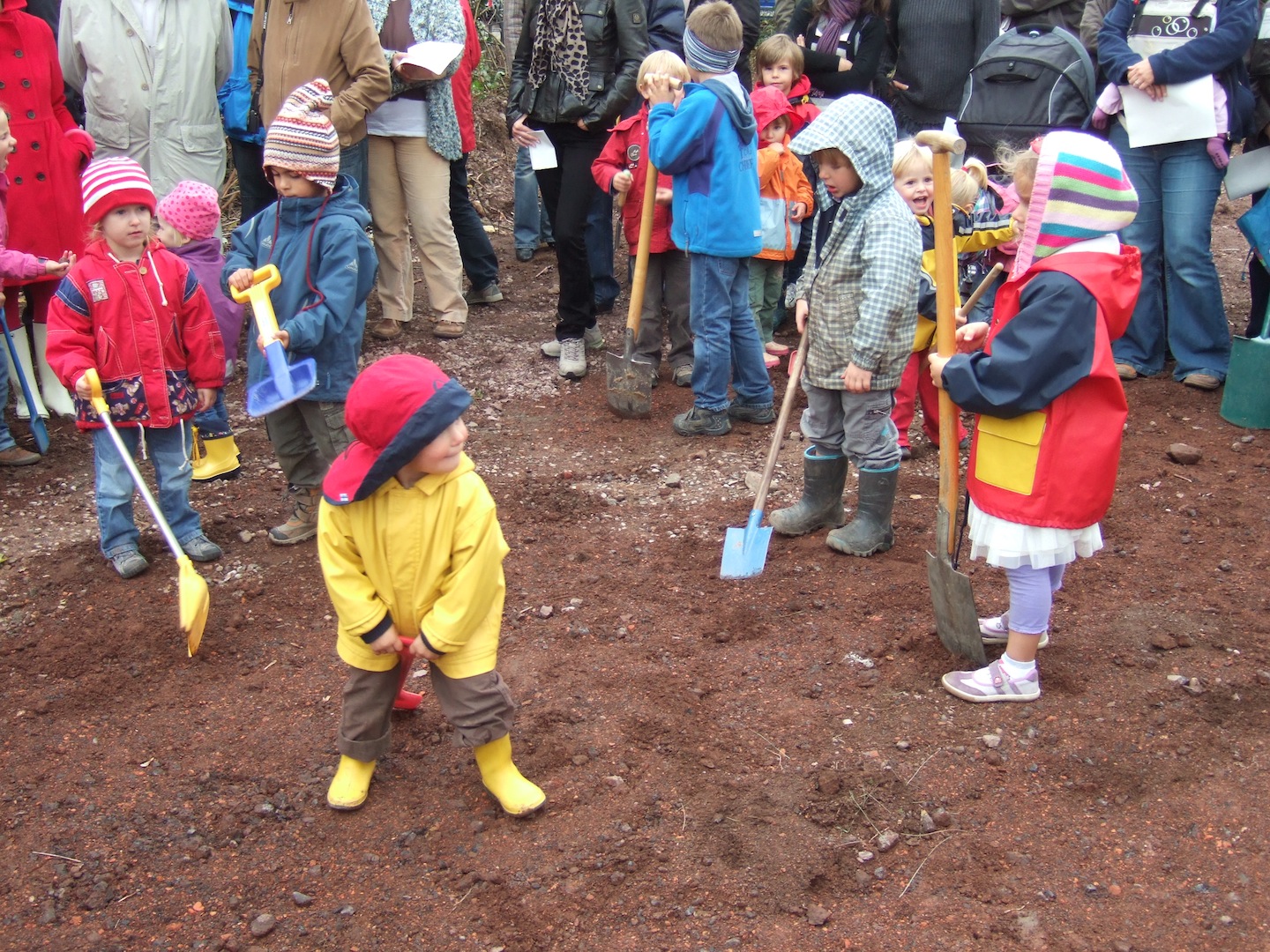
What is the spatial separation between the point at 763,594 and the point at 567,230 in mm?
2966

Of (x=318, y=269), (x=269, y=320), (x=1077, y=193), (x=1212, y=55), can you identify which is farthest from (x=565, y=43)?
(x=1077, y=193)

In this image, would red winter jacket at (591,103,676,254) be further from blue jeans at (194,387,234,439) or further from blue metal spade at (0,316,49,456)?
blue metal spade at (0,316,49,456)

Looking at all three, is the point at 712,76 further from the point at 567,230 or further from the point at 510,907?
the point at 510,907

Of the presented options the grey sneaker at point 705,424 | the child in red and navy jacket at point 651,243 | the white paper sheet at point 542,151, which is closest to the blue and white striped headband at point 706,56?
the child in red and navy jacket at point 651,243

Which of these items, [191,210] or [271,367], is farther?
[191,210]

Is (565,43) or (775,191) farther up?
(565,43)

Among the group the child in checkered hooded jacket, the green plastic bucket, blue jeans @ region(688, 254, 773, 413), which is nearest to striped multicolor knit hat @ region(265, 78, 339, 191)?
the child in checkered hooded jacket

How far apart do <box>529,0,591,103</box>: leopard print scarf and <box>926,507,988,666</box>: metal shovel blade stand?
12.1ft

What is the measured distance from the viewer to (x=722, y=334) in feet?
19.0

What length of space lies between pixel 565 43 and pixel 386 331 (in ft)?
6.80

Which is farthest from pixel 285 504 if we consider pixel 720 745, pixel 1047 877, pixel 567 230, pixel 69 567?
pixel 1047 877

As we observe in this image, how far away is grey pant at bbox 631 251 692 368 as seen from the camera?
→ 6344 mm

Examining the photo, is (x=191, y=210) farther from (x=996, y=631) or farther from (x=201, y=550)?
A: (x=996, y=631)

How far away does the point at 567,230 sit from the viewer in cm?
662
